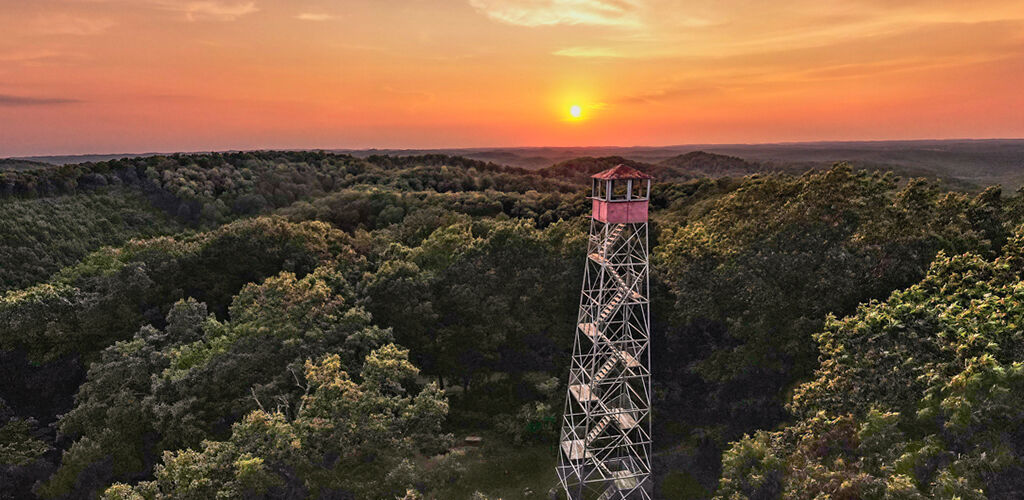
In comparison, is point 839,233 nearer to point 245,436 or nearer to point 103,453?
point 245,436

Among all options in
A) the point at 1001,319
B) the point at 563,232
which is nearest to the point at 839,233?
the point at 1001,319

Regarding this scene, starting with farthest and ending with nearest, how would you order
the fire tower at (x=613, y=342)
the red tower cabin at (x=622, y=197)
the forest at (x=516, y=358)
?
1. the fire tower at (x=613, y=342)
2. the red tower cabin at (x=622, y=197)
3. the forest at (x=516, y=358)

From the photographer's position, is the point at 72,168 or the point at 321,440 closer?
the point at 321,440

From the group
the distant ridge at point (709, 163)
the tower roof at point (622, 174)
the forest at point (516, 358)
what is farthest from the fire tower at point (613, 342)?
the distant ridge at point (709, 163)

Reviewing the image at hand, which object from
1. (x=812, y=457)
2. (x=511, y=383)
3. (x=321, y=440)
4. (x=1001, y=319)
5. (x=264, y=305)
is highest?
(x=1001, y=319)

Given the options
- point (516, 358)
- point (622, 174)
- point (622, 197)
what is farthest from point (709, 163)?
point (622, 174)

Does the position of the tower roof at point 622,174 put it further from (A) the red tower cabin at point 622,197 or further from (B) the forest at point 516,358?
(B) the forest at point 516,358

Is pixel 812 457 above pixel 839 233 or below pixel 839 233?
below

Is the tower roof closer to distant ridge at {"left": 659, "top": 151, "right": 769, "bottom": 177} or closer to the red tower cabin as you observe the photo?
the red tower cabin
